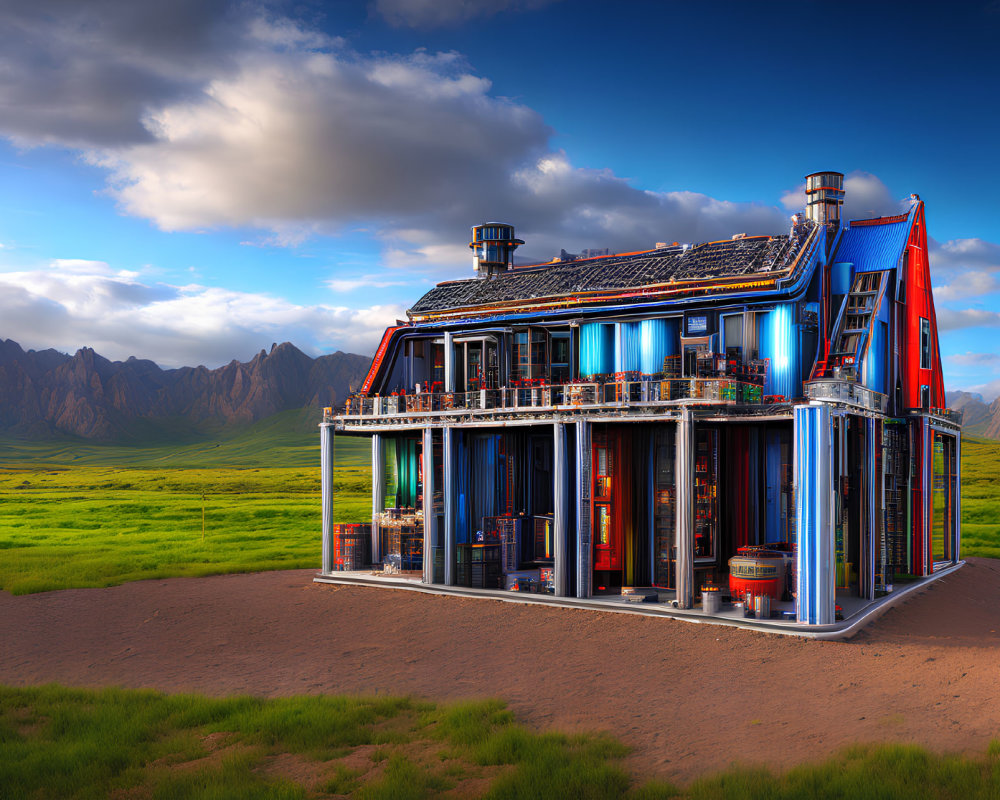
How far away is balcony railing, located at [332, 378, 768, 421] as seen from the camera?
882 inches

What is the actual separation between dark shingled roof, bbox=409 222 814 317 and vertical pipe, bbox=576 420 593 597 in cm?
562

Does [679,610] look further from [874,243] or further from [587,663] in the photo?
[874,243]

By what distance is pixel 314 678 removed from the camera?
17.2m

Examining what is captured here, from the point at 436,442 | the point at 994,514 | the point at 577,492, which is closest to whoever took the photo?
the point at 577,492

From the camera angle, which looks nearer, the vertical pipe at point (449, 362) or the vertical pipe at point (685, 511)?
the vertical pipe at point (685, 511)

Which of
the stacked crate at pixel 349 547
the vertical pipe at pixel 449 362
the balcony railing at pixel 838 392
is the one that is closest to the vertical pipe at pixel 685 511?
the balcony railing at pixel 838 392

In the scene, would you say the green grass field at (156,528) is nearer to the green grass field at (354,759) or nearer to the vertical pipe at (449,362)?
the vertical pipe at (449,362)

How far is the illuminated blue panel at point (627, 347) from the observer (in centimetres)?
2678

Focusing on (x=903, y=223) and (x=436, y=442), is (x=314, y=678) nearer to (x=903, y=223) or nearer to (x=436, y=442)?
(x=436, y=442)

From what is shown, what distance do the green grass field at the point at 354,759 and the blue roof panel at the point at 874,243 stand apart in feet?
56.6

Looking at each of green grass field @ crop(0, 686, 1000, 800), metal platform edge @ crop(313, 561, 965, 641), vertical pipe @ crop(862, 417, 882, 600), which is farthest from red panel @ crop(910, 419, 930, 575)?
green grass field @ crop(0, 686, 1000, 800)

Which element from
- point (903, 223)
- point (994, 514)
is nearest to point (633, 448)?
point (903, 223)

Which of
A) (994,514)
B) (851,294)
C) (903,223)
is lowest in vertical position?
(994,514)

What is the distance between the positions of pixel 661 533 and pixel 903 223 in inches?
509
